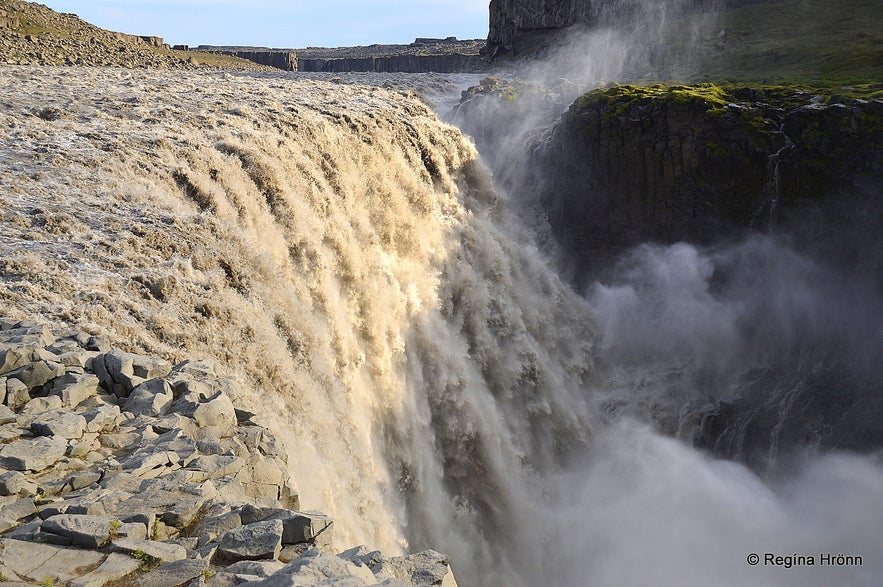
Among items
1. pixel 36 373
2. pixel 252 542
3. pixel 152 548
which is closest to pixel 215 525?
pixel 252 542

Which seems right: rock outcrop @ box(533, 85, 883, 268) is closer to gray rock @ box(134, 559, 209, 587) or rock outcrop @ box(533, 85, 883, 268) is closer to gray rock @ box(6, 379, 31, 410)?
gray rock @ box(6, 379, 31, 410)

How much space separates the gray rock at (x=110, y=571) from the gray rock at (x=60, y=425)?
182 cm

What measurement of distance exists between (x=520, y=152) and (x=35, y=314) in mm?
20968

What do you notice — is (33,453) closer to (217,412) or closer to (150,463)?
(150,463)

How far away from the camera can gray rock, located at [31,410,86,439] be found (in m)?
→ 6.42

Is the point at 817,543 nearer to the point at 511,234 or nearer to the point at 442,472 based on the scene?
the point at 442,472

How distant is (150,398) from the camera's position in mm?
7312

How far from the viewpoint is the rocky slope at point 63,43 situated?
3481 centimetres

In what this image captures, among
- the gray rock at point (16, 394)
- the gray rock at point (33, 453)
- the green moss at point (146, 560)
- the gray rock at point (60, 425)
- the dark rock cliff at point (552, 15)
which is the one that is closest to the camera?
the green moss at point (146, 560)

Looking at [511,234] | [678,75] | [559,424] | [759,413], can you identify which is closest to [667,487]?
[559,424]

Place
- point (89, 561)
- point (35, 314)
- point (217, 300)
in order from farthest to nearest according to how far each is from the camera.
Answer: point (217, 300) → point (35, 314) → point (89, 561)

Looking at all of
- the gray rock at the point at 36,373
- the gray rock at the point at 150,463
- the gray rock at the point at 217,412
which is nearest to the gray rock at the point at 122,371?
the gray rock at the point at 36,373

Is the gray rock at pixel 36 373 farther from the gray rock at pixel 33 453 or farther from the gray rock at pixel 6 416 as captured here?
the gray rock at pixel 33 453

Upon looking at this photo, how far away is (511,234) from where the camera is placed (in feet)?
81.6
